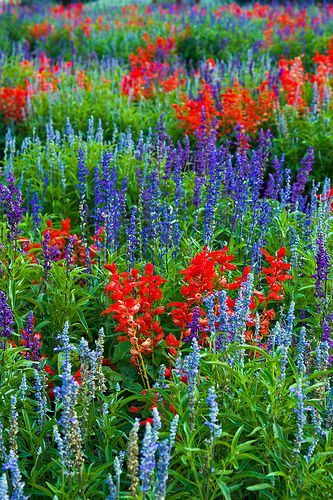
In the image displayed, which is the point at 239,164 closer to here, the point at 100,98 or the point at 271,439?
the point at 271,439

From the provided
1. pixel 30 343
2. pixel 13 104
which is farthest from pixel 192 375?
pixel 13 104

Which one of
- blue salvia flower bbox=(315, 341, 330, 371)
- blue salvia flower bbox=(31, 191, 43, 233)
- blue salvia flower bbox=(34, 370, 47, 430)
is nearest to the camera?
blue salvia flower bbox=(34, 370, 47, 430)

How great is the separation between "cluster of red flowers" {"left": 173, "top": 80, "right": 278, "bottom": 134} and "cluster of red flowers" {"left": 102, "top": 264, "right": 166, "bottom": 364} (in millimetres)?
4086

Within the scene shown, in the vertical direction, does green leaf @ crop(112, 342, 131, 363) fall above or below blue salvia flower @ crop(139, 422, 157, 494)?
below

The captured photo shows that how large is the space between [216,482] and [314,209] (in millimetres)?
3051

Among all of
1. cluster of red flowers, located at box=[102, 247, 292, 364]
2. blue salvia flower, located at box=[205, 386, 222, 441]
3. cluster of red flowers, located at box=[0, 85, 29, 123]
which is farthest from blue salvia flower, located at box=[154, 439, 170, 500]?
cluster of red flowers, located at box=[0, 85, 29, 123]

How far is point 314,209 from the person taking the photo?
18.2ft

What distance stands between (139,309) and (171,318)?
0.43 metres

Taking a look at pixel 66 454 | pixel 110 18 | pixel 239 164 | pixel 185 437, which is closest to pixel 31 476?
pixel 66 454

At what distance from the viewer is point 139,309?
4117 millimetres

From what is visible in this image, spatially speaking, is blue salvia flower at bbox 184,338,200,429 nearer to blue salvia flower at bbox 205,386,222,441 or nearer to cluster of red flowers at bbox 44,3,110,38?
blue salvia flower at bbox 205,386,222,441

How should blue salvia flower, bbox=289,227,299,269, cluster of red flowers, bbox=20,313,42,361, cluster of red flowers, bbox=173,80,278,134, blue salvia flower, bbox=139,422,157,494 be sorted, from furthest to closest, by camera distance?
cluster of red flowers, bbox=173,80,278,134, blue salvia flower, bbox=289,227,299,269, cluster of red flowers, bbox=20,313,42,361, blue salvia flower, bbox=139,422,157,494

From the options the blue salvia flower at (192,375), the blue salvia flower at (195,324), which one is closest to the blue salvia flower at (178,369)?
the blue salvia flower at (195,324)

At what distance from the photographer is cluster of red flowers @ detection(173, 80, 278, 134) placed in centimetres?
812
